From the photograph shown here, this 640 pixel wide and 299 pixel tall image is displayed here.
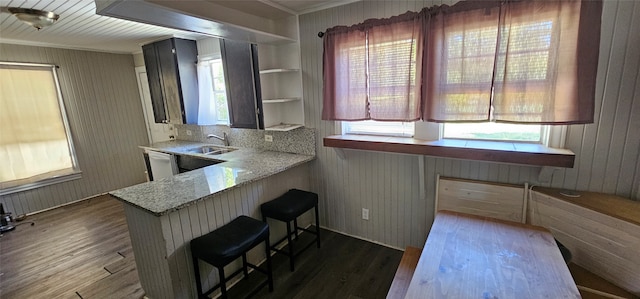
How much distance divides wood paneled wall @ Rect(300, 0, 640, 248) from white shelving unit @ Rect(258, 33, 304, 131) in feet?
0.36

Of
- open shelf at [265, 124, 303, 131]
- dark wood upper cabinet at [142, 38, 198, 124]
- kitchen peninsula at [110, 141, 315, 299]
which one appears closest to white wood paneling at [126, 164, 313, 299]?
kitchen peninsula at [110, 141, 315, 299]

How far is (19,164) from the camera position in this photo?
140 inches

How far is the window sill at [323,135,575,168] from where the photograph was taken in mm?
1580

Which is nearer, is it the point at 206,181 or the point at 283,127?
the point at 206,181

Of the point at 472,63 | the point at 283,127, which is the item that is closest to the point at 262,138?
the point at 283,127

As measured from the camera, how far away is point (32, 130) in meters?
3.62

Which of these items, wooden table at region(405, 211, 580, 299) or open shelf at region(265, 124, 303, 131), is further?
open shelf at region(265, 124, 303, 131)

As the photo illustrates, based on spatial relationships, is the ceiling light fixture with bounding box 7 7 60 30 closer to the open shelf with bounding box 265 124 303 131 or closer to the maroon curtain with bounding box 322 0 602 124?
the open shelf with bounding box 265 124 303 131

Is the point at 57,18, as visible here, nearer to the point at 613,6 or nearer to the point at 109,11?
the point at 109,11

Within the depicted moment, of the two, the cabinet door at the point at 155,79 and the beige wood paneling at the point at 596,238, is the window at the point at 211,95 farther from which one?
the beige wood paneling at the point at 596,238

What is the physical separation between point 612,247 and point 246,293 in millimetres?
2301

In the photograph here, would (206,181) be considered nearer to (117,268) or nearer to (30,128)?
(117,268)

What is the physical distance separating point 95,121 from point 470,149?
5.16 m

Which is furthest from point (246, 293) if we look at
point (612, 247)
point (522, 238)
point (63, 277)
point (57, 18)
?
point (57, 18)
